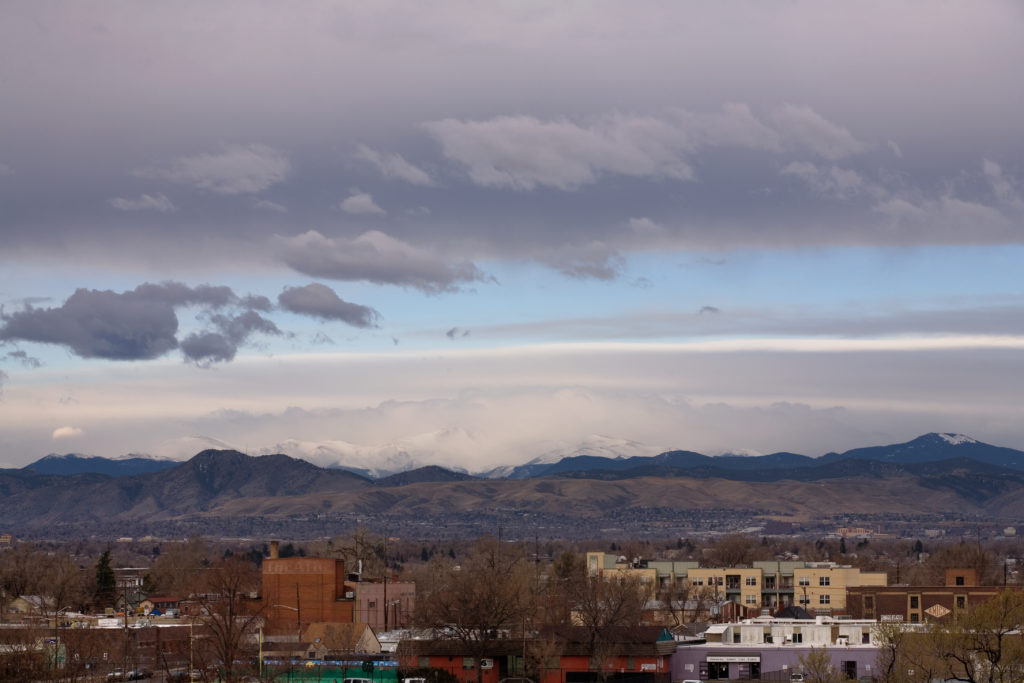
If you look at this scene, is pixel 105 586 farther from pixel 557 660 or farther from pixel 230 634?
pixel 557 660

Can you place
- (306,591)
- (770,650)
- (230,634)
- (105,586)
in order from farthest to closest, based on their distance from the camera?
(105,586) → (306,591) → (770,650) → (230,634)

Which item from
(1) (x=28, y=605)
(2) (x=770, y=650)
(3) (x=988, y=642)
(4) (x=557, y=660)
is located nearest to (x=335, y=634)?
(4) (x=557, y=660)

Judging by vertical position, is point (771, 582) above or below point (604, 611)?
below

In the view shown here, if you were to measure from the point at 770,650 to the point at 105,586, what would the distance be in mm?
97971

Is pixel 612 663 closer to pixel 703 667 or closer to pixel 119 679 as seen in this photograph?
pixel 703 667

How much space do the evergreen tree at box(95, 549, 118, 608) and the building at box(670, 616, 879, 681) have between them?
8412cm

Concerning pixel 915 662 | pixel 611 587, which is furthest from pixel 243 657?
pixel 915 662

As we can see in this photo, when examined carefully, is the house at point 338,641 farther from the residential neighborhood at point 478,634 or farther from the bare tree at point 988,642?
the bare tree at point 988,642

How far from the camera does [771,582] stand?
609ft

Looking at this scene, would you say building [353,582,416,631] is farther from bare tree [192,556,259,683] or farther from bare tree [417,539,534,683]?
bare tree [192,556,259,683]

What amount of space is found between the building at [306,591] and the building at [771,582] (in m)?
42.2

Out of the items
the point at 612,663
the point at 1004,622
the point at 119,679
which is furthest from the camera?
the point at 612,663

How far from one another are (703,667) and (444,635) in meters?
19.7

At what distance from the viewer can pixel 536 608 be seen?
13900cm
